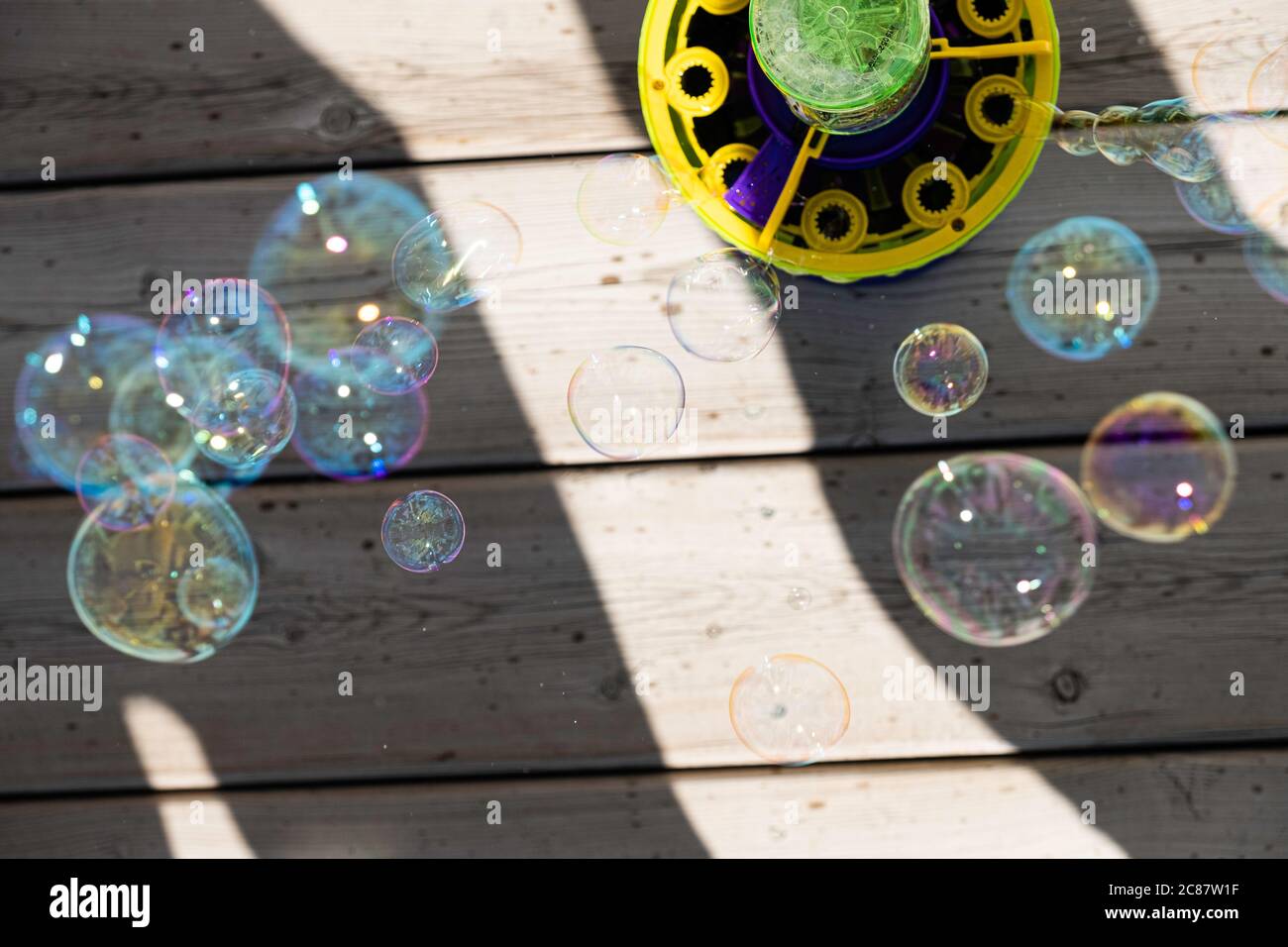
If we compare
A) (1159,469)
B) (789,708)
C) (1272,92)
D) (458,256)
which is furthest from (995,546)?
(458,256)

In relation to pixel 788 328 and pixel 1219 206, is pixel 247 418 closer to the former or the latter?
pixel 788 328

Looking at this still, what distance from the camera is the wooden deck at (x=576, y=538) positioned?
132cm

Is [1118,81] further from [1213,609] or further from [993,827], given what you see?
[993,827]

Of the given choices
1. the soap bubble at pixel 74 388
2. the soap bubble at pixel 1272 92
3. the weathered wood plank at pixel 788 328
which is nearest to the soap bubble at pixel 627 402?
the weathered wood plank at pixel 788 328

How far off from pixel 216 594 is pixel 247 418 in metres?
0.27

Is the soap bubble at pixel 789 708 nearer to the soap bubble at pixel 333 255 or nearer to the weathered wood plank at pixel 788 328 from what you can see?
the weathered wood plank at pixel 788 328

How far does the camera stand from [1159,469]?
130 centimetres

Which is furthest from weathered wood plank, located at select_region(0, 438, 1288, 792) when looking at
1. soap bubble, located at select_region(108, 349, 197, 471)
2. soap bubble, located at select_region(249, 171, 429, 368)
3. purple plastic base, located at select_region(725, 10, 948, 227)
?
purple plastic base, located at select_region(725, 10, 948, 227)

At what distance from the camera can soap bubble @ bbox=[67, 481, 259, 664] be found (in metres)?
1.36

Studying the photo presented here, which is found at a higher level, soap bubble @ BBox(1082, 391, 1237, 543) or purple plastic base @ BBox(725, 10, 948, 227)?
purple plastic base @ BBox(725, 10, 948, 227)

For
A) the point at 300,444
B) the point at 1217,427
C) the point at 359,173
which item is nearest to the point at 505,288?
the point at 359,173

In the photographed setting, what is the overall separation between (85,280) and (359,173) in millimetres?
456

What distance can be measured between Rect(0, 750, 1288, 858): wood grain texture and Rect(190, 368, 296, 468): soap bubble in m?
0.52

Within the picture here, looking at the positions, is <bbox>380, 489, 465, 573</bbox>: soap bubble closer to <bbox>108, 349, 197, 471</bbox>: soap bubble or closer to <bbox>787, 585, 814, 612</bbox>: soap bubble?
<bbox>108, 349, 197, 471</bbox>: soap bubble
